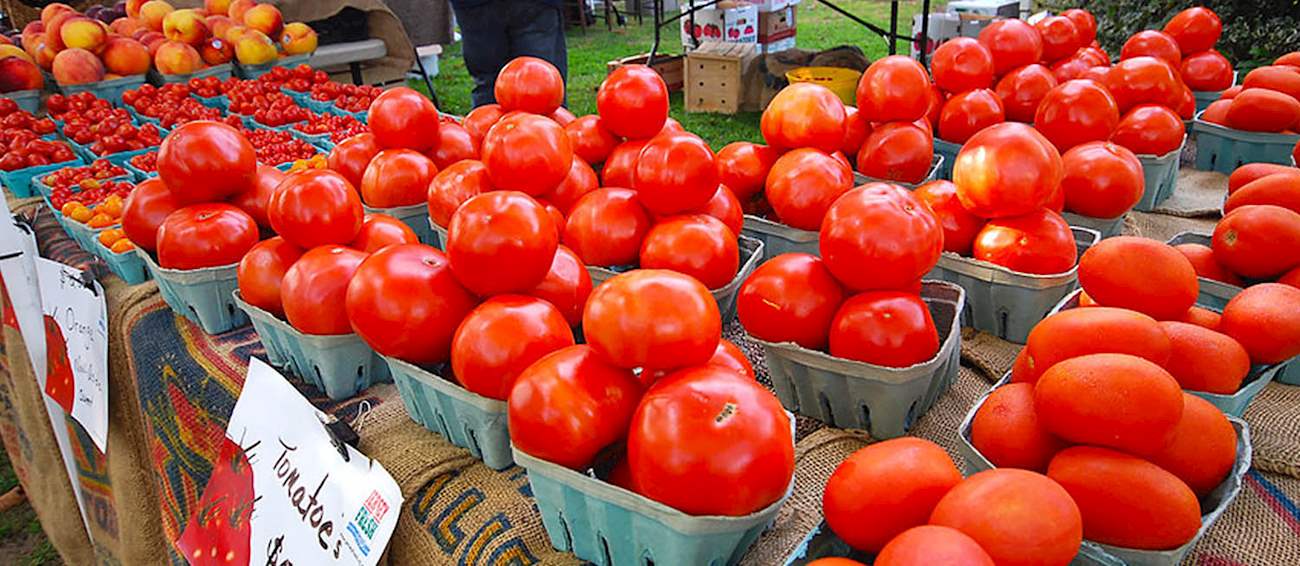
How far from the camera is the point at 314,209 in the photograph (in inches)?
50.3

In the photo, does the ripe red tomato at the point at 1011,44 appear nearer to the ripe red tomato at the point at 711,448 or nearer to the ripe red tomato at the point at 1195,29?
the ripe red tomato at the point at 1195,29

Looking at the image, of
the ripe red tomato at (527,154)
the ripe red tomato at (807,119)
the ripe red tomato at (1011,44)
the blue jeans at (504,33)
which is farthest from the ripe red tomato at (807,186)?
the blue jeans at (504,33)

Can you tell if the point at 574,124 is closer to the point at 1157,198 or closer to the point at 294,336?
the point at 294,336

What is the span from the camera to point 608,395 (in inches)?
34.6

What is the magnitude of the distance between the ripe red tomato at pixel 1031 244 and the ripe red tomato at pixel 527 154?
0.73m

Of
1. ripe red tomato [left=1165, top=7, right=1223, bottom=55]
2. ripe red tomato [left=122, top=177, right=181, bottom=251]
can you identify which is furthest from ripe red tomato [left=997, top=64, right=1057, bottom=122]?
ripe red tomato [left=122, top=177, right=181, bottom=251]

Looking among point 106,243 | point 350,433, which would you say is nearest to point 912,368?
point 350,433

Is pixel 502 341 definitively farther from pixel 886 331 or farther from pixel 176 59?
pixel 176 59

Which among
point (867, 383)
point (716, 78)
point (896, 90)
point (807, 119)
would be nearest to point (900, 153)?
point (896, 90)

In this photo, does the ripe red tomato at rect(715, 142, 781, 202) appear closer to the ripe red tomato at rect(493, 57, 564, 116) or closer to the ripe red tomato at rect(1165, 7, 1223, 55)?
the ripe red tomato at rect(493, 57, 564, 116)

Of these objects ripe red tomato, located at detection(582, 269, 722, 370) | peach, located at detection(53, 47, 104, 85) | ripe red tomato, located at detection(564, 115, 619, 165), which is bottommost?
ripe red tomato, located at detection(582, 269, 722, 370)

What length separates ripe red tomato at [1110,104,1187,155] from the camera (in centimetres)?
185

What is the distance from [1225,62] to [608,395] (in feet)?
7.69

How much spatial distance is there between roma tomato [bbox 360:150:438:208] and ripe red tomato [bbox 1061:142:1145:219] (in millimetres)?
1249
